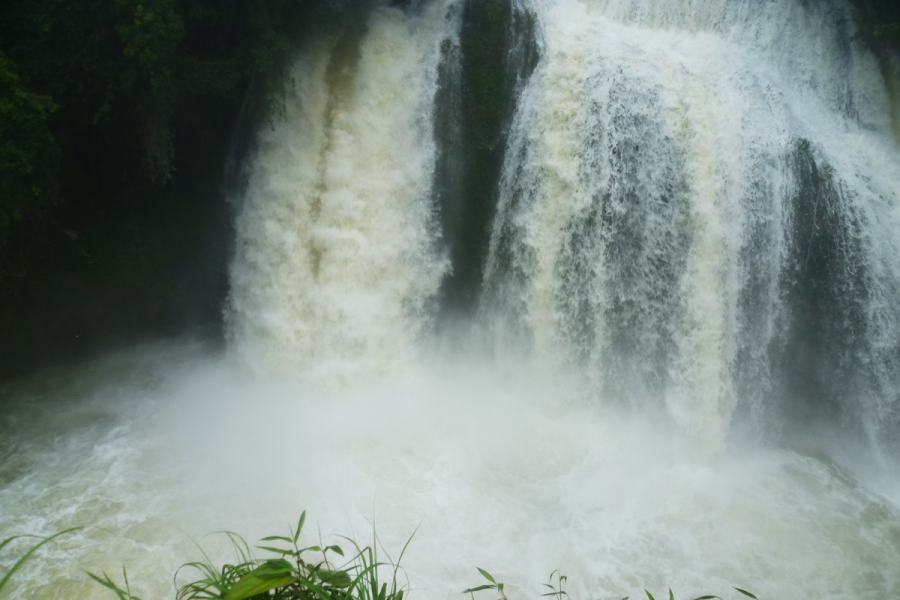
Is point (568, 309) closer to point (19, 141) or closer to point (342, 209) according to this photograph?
point (342, 209)

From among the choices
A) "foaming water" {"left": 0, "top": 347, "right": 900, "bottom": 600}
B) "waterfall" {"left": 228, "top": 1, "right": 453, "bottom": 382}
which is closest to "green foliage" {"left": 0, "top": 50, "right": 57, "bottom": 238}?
"waterfall" {"left": 228, "top": 1, "right": 453, "bottom": 382}

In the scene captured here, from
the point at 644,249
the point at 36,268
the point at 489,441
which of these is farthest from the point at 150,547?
the point at 644,249

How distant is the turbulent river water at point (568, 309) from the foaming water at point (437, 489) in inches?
1.7

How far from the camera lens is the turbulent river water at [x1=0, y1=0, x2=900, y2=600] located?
666cm

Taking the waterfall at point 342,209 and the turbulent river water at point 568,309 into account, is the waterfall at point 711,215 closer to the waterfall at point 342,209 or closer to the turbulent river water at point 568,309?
the turbulent river water at point 568,309

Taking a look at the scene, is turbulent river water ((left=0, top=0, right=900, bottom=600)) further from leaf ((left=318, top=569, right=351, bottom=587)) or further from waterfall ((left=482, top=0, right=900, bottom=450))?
leaf ((left=318, top=569, right=351, bottom=587))

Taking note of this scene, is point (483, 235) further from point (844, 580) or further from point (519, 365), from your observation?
point (844, 580)

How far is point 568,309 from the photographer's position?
7.94 meters

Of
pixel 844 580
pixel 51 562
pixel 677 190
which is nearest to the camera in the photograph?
pixel 51 562

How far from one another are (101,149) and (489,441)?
6626 mm

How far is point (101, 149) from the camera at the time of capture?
7.89 m

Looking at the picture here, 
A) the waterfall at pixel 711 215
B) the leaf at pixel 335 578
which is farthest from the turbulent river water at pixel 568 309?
the leaf at pixel 335 578

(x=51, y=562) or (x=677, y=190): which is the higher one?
(x=677, y=190)

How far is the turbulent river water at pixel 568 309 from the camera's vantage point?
21.8ft
